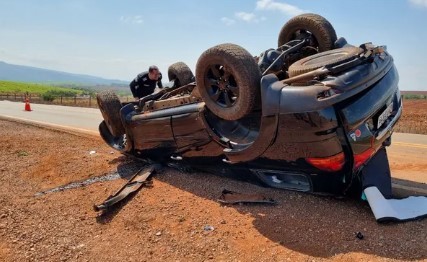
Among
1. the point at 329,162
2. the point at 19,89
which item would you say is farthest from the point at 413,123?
the point at 19,89

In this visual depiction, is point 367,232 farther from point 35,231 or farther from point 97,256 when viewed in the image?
point 35,231

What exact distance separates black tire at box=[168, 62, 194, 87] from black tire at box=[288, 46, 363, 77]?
2.68 metres

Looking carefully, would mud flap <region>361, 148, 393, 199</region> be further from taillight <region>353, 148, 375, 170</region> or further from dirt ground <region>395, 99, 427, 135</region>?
dirt ground <region>395, 99, 427, 135</region>

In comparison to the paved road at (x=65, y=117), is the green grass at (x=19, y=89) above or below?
below

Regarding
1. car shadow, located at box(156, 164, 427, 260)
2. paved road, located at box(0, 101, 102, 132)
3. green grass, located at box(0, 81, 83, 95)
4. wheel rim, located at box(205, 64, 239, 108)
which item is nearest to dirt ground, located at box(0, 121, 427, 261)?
car shadow, located at box(156, 164, 427, 260)

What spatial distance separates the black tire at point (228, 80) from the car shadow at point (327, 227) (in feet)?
3.26

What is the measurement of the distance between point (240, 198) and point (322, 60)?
164 centimetres

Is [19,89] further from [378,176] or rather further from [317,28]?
[378,176]

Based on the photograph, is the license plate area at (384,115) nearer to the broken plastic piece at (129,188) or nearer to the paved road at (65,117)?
the broken plastic piece at (129,188)

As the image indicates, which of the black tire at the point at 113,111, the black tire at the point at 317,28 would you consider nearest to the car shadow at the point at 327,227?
the black tire at the point at 317,28

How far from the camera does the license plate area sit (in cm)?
348

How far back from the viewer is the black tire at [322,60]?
3.45m

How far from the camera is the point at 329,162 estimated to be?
3.33 meters

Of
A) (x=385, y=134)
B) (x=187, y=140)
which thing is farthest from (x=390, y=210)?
(x=187, y=140)
